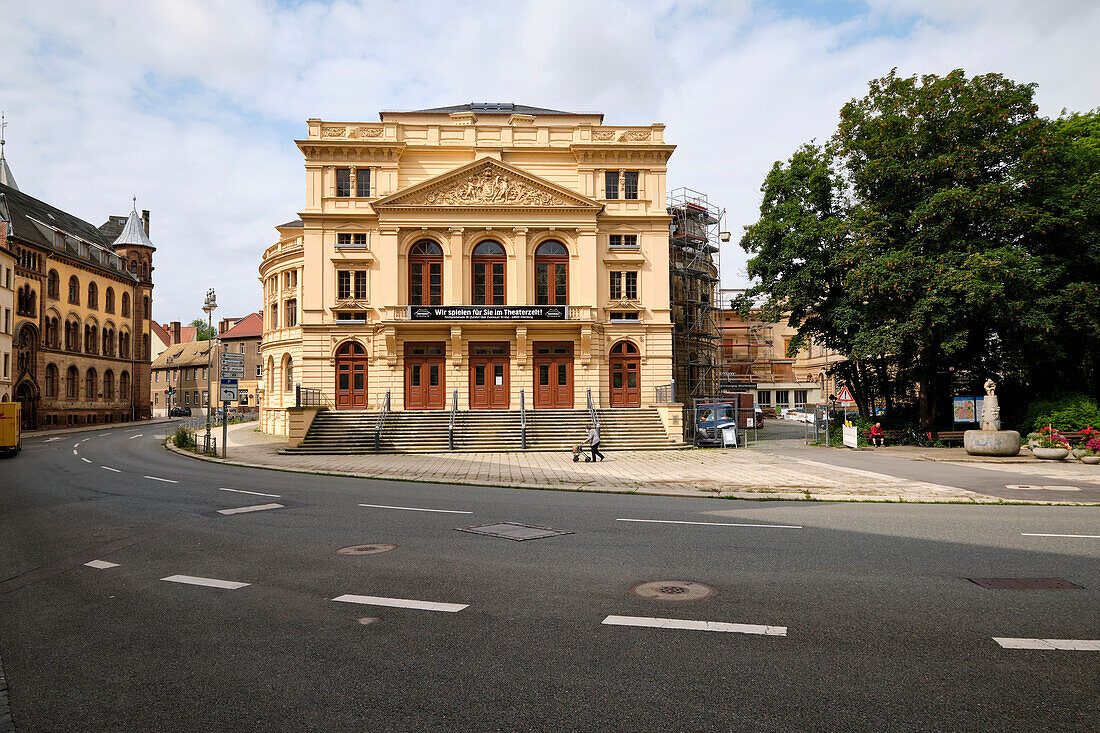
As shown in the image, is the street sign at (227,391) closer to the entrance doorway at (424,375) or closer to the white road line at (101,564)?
the entrance doorway at (424,375)

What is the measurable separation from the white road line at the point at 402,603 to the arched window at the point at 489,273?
97.7 feet

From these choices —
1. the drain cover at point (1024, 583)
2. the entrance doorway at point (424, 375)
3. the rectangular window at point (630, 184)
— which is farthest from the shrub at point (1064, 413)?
the entrance doorway at point (424, 375)

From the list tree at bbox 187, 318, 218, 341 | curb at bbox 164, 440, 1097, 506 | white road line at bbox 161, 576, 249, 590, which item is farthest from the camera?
tree at bbox 187, 318, 218, 341

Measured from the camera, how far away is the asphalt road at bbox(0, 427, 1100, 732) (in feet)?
14.1

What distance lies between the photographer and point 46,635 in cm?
595

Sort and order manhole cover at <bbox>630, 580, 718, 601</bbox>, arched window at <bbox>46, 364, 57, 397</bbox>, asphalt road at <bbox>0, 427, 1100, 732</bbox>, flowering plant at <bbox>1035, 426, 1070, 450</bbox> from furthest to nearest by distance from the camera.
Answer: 1. arched window at <bbox>46, 364, 57, 397</bbox>
2. flowering plant at <bbox>1035, 426, 1070, 450</bbox>
3. manhole cover at <bbox>630, 580, 718, 601</bbox>
4. asphalt road at <bbox>0, 427, 1100, 732</bbox>

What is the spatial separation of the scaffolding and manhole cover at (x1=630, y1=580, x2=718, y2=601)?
112 feet

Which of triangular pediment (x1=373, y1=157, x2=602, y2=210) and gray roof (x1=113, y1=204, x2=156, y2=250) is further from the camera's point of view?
gray roof (x1=113, y1=204, x2=156, y2=250)

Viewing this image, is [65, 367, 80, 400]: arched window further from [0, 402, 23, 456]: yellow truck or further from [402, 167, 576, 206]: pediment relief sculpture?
[402, 167, 576, 206]: pediment relief sculpture

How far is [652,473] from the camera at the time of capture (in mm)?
20031

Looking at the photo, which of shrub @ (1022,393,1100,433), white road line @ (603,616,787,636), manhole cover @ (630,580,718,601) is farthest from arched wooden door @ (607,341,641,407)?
white road line @ (603,616,787,636)

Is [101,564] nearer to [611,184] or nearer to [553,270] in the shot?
[553,270]

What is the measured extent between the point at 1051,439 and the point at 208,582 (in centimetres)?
2796

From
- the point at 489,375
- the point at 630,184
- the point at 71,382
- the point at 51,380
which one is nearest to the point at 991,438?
the point at 630,184
